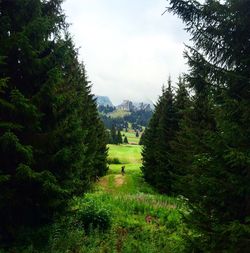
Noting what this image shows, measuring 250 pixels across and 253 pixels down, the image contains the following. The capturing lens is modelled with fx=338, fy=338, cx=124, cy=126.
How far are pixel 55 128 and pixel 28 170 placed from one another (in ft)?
8.46

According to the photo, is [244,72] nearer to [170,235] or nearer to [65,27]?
[65,27]

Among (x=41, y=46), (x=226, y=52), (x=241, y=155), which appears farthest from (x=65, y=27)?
(x=241, y=155)

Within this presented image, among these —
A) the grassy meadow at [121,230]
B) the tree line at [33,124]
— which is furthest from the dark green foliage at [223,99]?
the tree line at [33,124]

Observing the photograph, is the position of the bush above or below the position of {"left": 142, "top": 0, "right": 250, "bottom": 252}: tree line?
below

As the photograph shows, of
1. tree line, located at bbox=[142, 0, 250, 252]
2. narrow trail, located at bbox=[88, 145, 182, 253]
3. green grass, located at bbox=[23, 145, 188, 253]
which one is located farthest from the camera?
narrow trail, located at bbox=[88, 145, 182, 253]

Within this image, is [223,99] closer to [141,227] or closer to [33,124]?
[33,124]

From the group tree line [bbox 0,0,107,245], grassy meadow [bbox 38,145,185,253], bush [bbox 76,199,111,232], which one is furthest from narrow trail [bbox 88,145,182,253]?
tree line [bbox 0,0,107,245]

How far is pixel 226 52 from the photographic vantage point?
893cm

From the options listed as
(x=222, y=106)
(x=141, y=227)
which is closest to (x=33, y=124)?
(x=222, y=106)

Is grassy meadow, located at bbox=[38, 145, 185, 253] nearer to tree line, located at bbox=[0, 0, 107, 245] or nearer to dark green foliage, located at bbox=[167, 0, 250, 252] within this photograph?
tree line, located at bbox=[0, 0, 107, 245]

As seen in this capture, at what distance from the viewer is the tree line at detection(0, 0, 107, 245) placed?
1072 centimetres

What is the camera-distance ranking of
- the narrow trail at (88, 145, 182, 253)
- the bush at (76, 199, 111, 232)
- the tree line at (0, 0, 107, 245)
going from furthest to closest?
the bush at (76, 199, 111, 232), the narrow trail at (88, 145, 182, 253), the tree line at (0, 0, 107, 245)

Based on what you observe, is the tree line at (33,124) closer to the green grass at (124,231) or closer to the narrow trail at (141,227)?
the green grass at (124,231)

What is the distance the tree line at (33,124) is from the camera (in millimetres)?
10719
